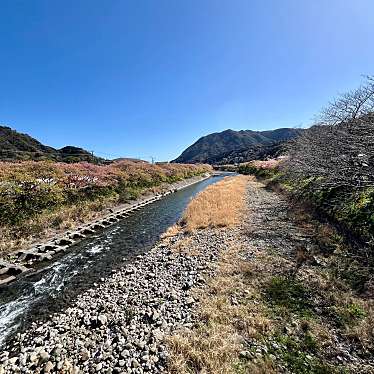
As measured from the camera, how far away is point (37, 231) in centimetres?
1555

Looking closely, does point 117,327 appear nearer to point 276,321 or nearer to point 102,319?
point 102,319

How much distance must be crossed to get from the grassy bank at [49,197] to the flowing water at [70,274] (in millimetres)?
3271

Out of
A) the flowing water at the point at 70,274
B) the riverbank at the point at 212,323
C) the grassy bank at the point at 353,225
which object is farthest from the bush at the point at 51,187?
the grassy bank at the point at 353,225

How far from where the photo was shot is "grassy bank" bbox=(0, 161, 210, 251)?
1533 centimetres

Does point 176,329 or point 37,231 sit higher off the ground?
point 37,231

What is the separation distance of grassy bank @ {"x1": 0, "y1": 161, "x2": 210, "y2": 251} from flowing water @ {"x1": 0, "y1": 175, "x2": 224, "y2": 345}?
327 centimetres

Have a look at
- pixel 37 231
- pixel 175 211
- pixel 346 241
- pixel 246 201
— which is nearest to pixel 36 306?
pixel 37 231

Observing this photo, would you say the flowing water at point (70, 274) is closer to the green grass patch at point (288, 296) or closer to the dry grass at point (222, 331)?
the dry grass at point (222, 331)

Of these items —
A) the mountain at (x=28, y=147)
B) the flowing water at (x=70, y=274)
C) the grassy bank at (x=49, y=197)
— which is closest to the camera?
the flowing water at (x=70, y=274)

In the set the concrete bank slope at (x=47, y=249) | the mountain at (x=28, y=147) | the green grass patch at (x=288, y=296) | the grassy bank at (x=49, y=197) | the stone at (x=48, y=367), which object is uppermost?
the mountain at (x=28, y=147)

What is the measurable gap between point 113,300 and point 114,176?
2369cm

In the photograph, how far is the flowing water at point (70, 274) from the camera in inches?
318

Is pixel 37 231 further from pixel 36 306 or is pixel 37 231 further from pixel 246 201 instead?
pixel 246 201

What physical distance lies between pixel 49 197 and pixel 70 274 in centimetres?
1003
